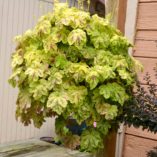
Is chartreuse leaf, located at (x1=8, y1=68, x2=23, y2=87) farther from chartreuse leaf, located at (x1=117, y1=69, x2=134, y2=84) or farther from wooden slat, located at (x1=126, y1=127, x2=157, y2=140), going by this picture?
wooden slat, located at (x1=126, y1=127, x2=157, y2=140)

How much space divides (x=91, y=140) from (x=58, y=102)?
33 centimetres

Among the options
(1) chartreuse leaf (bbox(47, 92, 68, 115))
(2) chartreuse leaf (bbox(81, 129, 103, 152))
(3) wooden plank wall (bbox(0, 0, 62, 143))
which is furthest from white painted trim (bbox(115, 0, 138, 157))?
(3) wooden plank wall (bbox(0, 0, 62, 143))

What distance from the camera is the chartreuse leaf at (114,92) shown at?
187cm

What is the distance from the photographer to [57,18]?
77.4 inches

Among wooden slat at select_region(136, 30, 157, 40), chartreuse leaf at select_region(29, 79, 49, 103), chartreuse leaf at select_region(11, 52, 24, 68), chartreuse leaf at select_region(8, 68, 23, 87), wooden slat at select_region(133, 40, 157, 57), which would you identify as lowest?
chartreuse leaf at select_region(29, 79, 49, 103)

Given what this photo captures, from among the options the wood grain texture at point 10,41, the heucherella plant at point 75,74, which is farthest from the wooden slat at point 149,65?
the wood grain texture at point 10,41

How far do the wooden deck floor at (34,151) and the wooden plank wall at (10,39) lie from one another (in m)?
2.52

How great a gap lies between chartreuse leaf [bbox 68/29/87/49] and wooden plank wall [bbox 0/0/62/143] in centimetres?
280

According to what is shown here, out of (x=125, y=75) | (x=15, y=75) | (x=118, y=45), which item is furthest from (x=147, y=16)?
(x=15, y=75)

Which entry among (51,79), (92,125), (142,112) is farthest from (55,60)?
(142,112)

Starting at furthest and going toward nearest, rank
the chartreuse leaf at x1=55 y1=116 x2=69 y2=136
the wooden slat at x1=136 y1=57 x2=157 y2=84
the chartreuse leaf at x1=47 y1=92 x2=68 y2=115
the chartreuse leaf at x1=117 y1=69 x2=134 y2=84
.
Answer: the wooden slat at x1=136 y1=57 x2=157 y2=84 < the chartreuse leaf at x1=55 y1=116 x2=69 y2=136 < the chartreuse leaf at x1=117 y1=69 x2=134 y2=84 < the chartreuse leaf at x1=47 y1=92 x2=68 y2=115

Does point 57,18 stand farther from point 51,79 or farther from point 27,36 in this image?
point 51,79

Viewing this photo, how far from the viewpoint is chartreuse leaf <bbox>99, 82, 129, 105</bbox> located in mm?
1872

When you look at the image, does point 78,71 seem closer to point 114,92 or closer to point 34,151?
point 114,92
